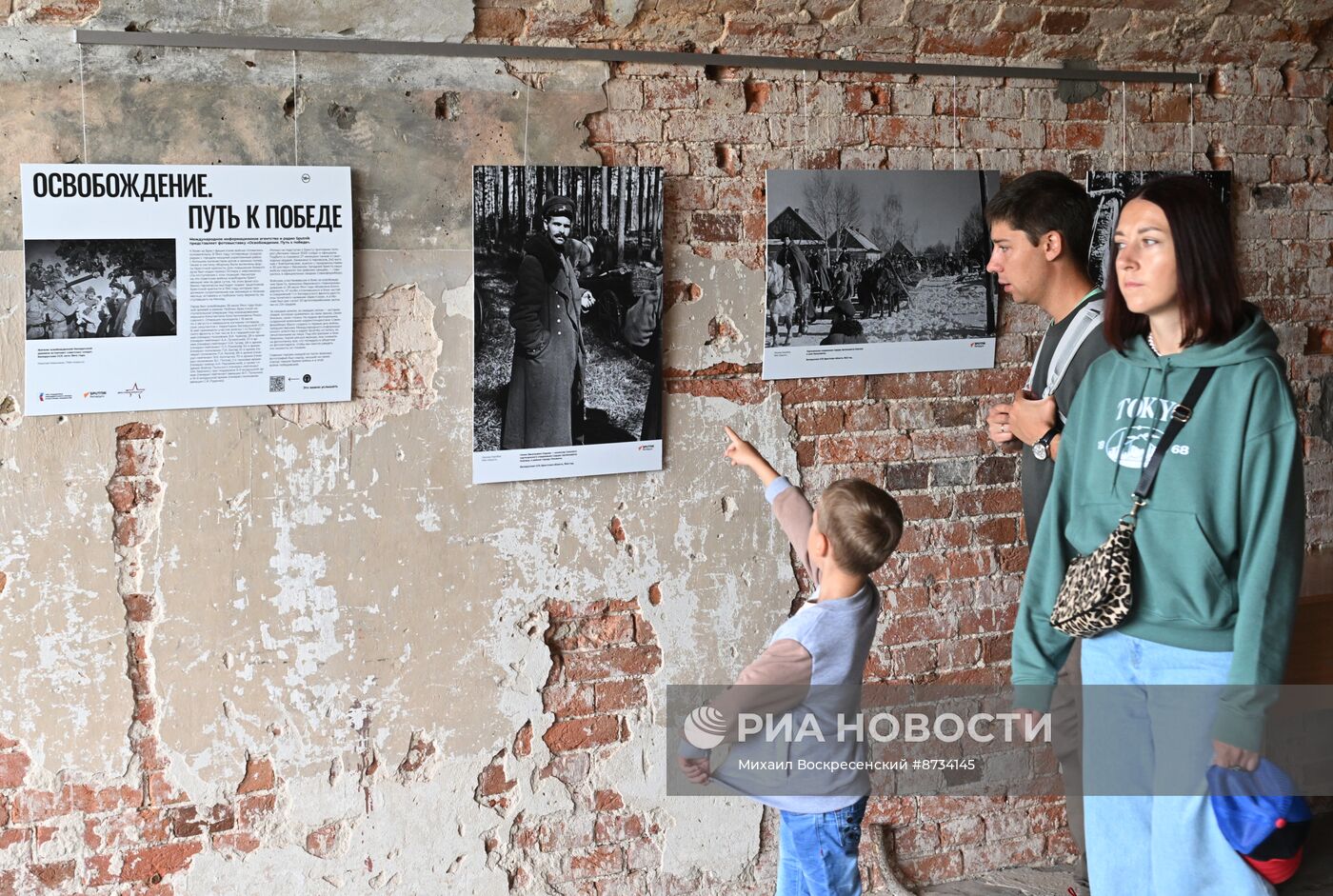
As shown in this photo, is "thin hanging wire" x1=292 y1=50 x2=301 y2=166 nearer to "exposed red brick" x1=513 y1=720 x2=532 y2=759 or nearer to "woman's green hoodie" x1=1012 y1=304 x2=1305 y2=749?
"exposed red brick" x1=513 y1=720 x2=532 y2=759

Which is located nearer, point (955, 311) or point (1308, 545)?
point (955, 311)

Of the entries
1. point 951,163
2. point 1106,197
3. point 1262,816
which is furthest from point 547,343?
point 1262,816

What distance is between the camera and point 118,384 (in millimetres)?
2750

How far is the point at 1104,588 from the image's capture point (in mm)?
2334

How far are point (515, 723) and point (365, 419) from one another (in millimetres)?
850

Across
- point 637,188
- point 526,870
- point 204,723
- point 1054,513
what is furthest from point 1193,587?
point 204,723

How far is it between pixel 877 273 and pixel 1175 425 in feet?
4.24

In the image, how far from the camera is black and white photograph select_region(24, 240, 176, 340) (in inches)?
105

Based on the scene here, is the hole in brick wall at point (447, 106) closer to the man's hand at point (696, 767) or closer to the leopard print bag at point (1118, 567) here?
the man's hand at point (696, 767)

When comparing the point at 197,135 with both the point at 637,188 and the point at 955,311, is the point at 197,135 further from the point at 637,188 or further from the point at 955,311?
the point at 955,311

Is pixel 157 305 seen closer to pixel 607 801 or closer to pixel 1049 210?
pixel 607 801

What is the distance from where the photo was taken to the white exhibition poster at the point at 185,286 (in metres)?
2.68

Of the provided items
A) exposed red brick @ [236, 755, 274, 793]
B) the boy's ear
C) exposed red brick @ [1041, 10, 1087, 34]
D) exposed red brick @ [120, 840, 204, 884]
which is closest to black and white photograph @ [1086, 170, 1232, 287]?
exposed red brick @ [1041, 10, 1087, 34]

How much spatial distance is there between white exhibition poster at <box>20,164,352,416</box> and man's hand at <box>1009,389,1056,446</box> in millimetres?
1541
